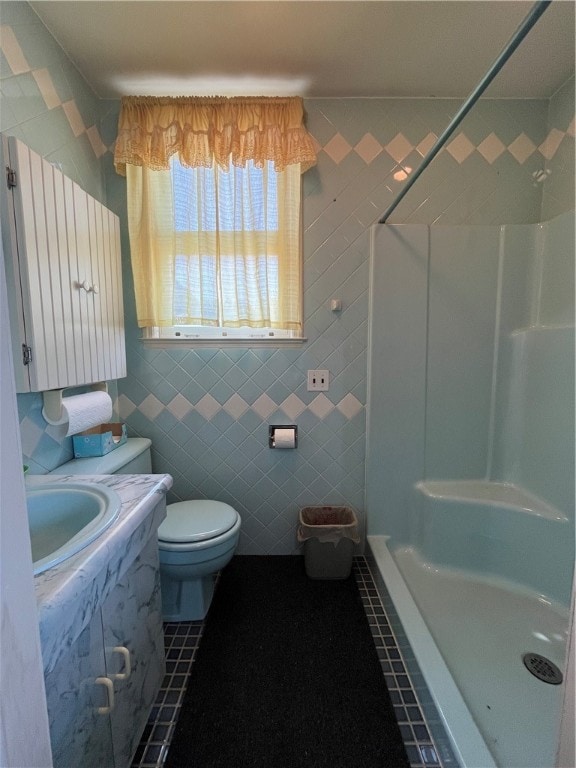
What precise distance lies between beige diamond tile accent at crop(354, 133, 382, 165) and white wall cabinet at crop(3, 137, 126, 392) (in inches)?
53.8

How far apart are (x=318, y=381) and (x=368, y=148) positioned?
4.28 feet

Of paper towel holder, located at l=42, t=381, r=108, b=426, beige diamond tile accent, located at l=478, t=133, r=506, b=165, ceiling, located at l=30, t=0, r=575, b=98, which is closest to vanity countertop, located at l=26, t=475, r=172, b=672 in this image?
paper towel holder, located at l=42, t=381, r=108, b=426

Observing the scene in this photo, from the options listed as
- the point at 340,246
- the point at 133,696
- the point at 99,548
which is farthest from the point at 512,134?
the point at 133,696

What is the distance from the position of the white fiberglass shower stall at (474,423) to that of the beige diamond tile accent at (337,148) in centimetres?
45

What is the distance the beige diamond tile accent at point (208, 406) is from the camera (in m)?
1.88

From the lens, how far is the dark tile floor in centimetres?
103

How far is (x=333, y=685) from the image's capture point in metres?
1.24

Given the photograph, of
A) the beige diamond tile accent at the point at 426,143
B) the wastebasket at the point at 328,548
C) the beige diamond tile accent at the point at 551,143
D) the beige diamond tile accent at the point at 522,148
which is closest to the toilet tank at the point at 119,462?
the wastebasket at the point at 328,548

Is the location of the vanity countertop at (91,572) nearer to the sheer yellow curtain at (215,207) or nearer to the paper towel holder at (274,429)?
the paper towel holder at (274,429)

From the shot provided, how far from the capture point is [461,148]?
176cm

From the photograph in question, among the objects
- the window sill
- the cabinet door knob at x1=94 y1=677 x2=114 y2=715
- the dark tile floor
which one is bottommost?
the dark tile floor

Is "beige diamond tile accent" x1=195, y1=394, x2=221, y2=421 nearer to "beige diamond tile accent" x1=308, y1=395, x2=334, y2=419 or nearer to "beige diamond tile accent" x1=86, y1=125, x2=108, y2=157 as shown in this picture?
"beige diamond tile accent" x1=308, y1=395, x2=334, y2=419

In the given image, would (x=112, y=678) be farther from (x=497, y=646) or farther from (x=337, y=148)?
(x=337, y=148)

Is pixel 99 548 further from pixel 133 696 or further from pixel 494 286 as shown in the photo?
pixel 494 286
